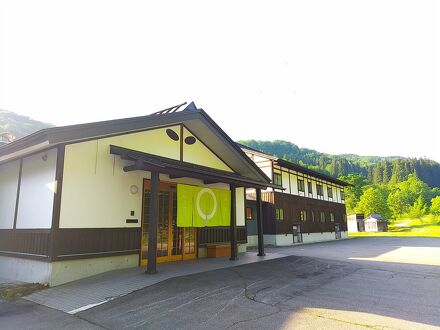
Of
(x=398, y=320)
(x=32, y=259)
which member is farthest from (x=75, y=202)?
(x=398, y=320)

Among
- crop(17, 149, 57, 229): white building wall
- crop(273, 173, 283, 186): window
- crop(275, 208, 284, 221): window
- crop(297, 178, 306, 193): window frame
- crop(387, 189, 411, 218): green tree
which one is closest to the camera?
crop(17, 149, 57, 229): white building wall

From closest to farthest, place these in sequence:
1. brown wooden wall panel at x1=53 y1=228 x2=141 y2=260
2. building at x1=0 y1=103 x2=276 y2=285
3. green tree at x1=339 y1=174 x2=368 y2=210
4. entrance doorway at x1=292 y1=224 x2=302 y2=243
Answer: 1. brown wooden wall panel at x1=53 y1=228 x2=141 y2=260
2. building at x1=0 y1=103 x2=276 y2=285
3. entrance doorway at x1=292 y1=224 x2=302 y2=243
4. green tree at x1=339 y1=174 x2=368 y2=210

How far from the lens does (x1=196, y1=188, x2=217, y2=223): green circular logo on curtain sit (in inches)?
395

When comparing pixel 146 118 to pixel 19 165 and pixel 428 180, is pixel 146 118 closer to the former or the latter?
pixel 19 165

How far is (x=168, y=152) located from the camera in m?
9.95

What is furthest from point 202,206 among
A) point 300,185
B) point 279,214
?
point 300,185

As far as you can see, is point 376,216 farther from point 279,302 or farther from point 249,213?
point 279,302

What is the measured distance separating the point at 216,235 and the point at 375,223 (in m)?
43.1

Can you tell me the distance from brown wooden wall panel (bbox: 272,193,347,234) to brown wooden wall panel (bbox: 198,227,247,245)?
8.27m

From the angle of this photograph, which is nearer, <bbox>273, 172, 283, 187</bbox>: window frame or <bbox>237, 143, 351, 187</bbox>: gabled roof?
<bbox>237, 143, 351, 187</bbox>: gabled roof

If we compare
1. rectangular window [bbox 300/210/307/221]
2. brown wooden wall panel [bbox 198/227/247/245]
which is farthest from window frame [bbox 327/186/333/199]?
brown wooden wall panel [bbox 198/227/247/245]

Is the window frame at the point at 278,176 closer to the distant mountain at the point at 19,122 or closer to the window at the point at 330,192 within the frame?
the window at the point at 330,192

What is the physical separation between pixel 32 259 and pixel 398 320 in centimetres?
775

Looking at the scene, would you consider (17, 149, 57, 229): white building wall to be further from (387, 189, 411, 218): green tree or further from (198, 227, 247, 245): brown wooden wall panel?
(387, 189, 411, 218): green tree
